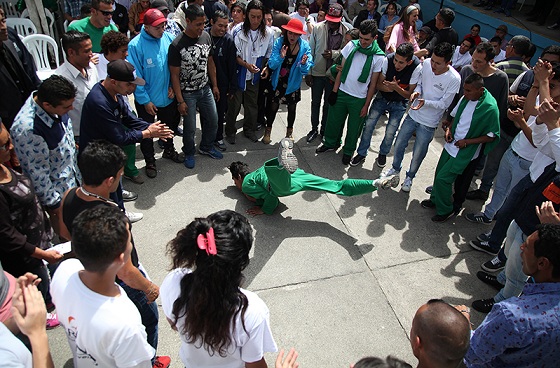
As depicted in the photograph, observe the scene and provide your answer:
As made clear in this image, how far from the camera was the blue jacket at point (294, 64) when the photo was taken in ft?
17.7

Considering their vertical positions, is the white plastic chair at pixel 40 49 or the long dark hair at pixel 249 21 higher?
the long dark hair at pixel 249 21

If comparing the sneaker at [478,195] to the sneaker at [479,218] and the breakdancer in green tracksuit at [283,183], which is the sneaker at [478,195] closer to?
the sneaker at [479,218]

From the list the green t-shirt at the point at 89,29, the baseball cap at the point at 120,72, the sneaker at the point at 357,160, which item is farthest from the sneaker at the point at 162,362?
the green t-shirt at the point at 89,29

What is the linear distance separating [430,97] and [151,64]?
330 cm

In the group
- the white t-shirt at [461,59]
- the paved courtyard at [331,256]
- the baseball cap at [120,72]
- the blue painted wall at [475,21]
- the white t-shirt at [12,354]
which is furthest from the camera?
the blue painted wall at [475,21]

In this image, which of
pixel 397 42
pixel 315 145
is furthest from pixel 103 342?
pixel 397 42

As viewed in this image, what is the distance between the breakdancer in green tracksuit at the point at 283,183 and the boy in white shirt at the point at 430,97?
2.34ft

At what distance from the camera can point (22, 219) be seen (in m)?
2.75

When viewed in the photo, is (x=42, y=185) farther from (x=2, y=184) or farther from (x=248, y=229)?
(x=248, y=229)

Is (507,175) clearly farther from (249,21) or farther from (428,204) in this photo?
(249,21)

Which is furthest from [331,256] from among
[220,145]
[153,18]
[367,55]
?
[153,18]

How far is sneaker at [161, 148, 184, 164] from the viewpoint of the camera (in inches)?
211

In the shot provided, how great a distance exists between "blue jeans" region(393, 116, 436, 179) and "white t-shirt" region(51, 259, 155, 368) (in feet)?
13.6

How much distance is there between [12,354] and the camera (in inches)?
59.7
